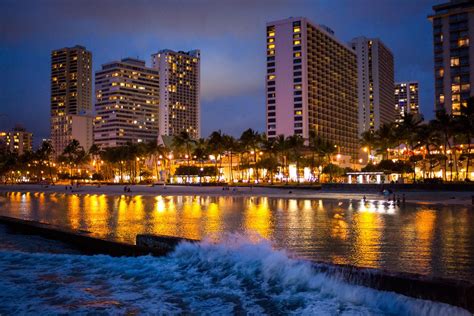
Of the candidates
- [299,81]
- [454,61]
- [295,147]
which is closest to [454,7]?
[454,61]

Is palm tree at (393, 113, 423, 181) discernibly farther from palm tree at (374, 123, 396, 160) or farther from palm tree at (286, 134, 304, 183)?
palm tree at (286, 134, 304, 183)

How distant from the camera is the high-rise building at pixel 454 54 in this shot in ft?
375

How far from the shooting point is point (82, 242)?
14.9 meters

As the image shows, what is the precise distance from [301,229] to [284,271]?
12085 mm

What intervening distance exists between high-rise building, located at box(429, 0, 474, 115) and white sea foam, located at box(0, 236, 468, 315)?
388 feet

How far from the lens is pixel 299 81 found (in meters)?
161

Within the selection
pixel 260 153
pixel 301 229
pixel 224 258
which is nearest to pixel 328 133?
pixel 260 153

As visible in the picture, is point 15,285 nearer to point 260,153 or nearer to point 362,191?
point 362,191

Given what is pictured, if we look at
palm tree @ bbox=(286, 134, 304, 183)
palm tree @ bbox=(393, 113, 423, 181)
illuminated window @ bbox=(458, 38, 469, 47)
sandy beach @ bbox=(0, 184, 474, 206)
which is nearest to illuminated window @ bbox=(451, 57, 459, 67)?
illuminated window @ bbox=(458, 38, 469, 47)

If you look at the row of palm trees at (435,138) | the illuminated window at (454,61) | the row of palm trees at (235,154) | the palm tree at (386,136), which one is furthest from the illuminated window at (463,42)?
the row of palm trees at (235,154)

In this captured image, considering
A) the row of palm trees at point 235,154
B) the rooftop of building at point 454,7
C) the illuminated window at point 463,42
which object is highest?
the rooftop of building at point 454,7

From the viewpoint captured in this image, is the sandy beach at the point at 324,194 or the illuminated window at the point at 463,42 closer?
the sandy beach at the point at 324,194

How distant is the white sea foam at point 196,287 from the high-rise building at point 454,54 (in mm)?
118155

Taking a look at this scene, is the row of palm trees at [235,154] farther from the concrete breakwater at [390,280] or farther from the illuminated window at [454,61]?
the concrete breakwater at [390,280]
